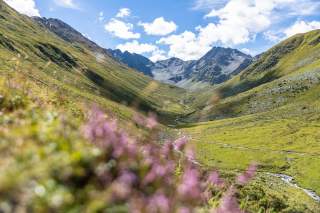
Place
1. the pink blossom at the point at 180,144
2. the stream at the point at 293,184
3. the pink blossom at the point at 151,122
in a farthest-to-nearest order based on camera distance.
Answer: the stream at the point at 293,184 < the pink blossom at the point at 180,144 < the pink blossom at the point at 151,122

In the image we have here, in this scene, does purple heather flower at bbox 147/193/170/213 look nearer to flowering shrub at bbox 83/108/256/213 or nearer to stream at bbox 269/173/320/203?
flowering shrub at bbox 83/108/256/213

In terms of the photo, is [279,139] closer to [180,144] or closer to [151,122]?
[180,144]

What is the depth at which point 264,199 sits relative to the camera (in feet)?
72.7

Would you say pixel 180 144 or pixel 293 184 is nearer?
pixel 180 144

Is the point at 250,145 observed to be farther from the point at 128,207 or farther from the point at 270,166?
the point at 128,207

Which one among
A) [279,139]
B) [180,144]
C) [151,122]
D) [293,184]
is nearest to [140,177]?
[151,122]

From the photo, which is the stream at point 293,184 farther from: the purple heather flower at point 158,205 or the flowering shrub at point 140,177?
the purple heather flower at point 158,205

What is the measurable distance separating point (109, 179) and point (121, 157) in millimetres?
778

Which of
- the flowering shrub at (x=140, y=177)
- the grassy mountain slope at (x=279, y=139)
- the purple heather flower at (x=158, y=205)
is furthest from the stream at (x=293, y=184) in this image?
the purple heather flower at (x=158, y=205)

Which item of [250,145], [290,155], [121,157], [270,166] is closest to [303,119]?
[250,145]

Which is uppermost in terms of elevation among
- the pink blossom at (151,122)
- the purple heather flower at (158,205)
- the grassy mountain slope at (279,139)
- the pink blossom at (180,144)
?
the grassy mountain slope at (279,139)

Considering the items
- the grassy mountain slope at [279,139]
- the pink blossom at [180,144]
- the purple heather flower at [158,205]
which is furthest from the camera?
the grassy mountain slope at [279,139]

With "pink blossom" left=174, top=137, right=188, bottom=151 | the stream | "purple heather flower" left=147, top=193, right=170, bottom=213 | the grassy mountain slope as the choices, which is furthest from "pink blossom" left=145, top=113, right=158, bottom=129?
the grassy mountain slope

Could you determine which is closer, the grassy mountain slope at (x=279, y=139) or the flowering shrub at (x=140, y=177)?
the flowering shrub at (x=140, y=177)
